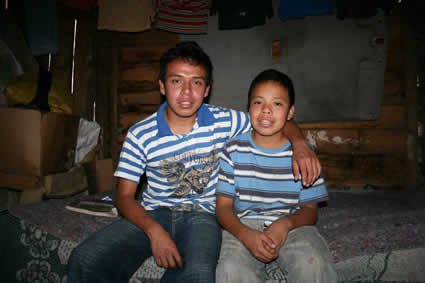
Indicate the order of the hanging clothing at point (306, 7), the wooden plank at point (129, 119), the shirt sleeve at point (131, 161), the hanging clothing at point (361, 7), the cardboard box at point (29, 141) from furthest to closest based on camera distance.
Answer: the wooden plank at point (129, 119), the hanging clothing at point (306, 7), the hanging clothing at point (361, 7), the cardboard box at point (29, 141), the shirt sleeve at point (131, 161)

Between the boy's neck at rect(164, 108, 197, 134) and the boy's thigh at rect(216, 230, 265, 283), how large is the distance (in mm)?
649

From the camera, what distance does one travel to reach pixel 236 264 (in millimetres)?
1031

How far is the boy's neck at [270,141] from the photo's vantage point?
4.51 ft

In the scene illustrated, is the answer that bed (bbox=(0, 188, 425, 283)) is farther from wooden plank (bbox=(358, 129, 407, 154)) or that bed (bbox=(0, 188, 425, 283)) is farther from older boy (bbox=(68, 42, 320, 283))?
wooden plank (bbox=(358, 129, 407, 154))

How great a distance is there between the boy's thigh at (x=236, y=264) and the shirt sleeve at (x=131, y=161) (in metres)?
0.61

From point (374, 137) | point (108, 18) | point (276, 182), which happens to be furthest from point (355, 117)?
point (108, 18)

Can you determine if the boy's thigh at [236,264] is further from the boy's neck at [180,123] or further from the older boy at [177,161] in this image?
the boy's neck at [180,123]

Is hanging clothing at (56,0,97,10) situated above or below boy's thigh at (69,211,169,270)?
above

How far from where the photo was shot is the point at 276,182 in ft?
4.26

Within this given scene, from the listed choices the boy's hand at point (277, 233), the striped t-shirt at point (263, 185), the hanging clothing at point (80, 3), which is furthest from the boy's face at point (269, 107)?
the hanging clothing at point (80, 3)

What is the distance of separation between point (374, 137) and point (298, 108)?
1.00 metres

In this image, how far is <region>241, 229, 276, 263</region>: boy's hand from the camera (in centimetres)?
105

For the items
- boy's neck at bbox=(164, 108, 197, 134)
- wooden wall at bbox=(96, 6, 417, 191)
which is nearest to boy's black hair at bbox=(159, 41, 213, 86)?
boy's neck at bbox=(164, 108, 197, 134)

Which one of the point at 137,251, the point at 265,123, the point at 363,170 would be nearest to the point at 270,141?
the point at 265,123
